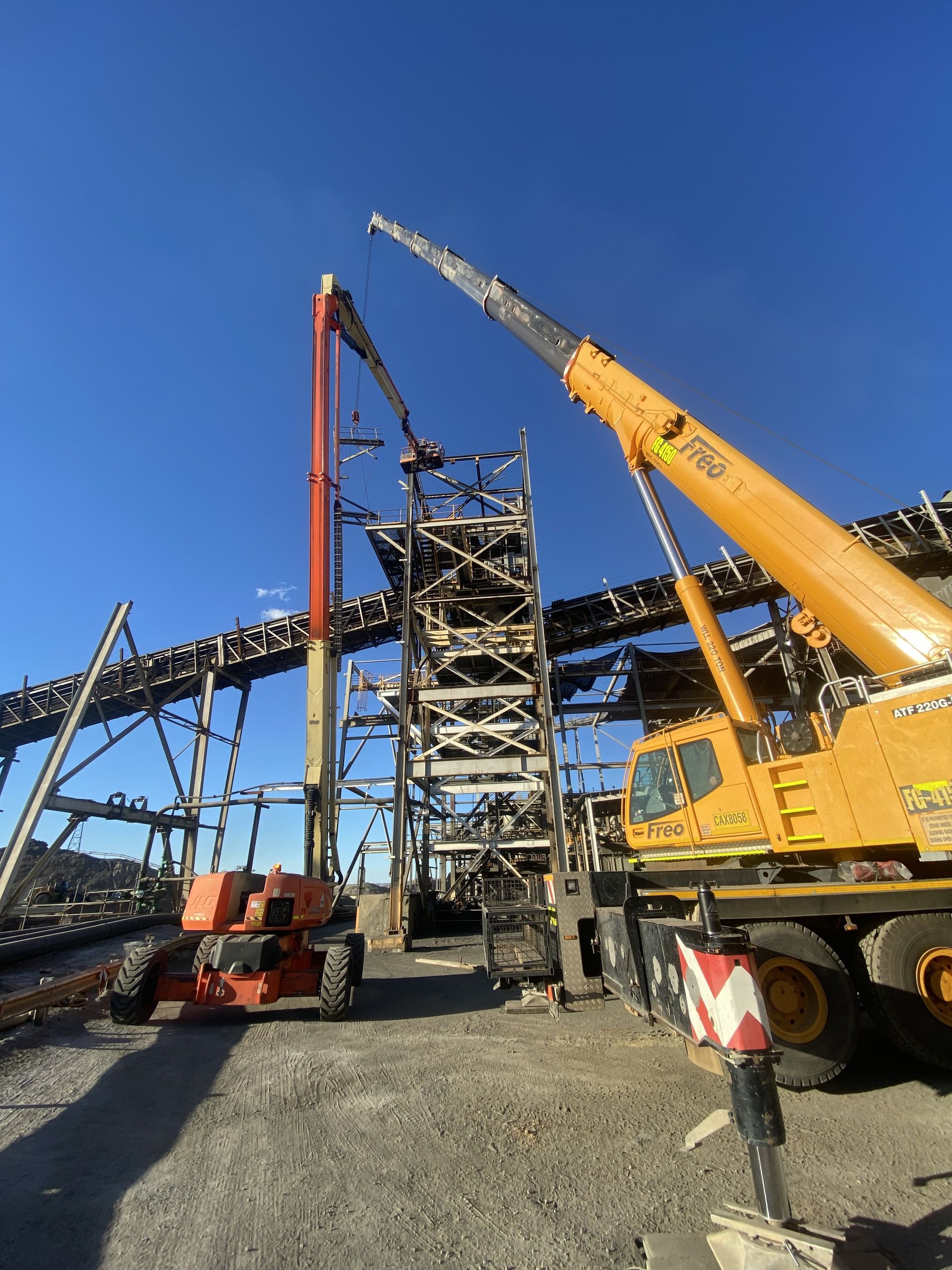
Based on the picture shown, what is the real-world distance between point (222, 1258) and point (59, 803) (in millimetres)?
16043

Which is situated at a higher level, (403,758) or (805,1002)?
(403,758)

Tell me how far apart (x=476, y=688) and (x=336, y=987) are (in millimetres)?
8380

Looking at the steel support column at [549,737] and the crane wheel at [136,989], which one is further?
the steel support column at [549,737]

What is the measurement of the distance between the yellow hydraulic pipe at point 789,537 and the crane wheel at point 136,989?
28.1 feet

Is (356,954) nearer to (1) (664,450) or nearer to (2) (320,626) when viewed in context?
(1) (664,450)

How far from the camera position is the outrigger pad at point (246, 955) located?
6508mm

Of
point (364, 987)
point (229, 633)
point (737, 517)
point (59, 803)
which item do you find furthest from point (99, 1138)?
point (229, 633)

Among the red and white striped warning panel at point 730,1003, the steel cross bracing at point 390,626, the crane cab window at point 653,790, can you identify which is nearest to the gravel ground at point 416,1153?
the red and white striped warning panel at point 730,1003

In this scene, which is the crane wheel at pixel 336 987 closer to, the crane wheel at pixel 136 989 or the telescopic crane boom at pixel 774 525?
the crane wheel at pixel 136 989

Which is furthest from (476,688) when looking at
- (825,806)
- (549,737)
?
(825,806)

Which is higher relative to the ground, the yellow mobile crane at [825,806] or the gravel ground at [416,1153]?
the yellow mobile crane at [825,806]

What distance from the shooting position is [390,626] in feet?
70.8

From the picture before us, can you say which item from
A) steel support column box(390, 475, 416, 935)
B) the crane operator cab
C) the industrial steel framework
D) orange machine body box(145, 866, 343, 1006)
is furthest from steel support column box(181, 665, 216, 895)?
the crane operator cab

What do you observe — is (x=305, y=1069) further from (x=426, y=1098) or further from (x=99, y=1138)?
(x=99, y=1138)
